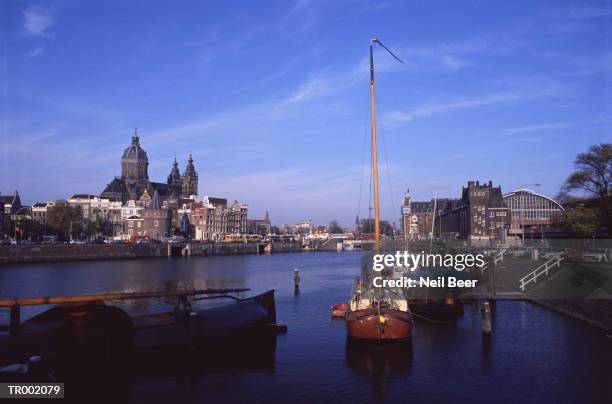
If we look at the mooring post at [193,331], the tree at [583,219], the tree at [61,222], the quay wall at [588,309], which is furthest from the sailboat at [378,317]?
the tree at [61,222]

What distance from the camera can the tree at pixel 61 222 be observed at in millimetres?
175788

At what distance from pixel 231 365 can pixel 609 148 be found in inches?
2254

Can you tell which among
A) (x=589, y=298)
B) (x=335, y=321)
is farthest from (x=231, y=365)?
(x=589, y=298)

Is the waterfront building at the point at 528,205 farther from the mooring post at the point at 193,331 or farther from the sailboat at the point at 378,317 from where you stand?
the mooring post at the point at 193,331

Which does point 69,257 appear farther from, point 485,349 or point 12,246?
point 485,349

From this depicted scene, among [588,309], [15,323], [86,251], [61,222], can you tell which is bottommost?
[588,309]

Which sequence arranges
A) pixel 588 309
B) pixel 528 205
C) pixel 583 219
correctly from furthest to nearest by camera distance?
pixel 528 205, pixel 583 219, pixel 588 309

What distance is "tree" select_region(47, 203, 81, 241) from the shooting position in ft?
577

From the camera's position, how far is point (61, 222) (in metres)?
178

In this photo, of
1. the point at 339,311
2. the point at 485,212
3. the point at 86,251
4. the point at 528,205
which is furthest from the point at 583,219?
the point at 86,251

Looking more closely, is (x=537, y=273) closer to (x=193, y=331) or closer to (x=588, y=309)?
(x=588, y=309)

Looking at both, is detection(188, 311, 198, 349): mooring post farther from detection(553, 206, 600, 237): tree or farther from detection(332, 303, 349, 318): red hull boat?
detection(553, 206, 600, 237): tree

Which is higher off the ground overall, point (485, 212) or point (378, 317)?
point (485, 212)

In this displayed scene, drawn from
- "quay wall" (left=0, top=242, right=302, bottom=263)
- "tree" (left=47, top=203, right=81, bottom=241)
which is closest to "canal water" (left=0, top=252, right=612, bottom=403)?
"quay wall" (left=0, top=242, right=302, bottom=263)
